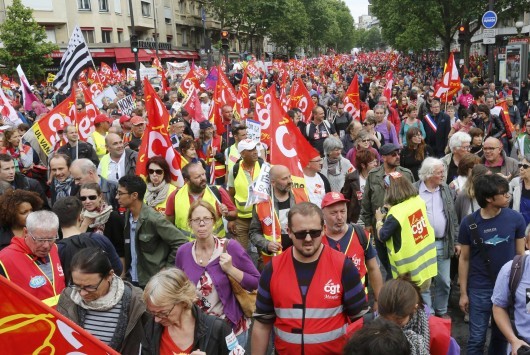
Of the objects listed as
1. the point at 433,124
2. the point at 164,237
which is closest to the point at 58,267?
the point at 164,237

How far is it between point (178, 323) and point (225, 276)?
0.78 meters

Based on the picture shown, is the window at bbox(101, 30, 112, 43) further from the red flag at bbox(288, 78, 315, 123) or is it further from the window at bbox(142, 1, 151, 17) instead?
the red flag at bbox(288, 78, 315, 123)

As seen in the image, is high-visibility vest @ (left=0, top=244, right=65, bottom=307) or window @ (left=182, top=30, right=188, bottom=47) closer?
high-visibility vest @ (left=0, top=244, right=65, bottom=307)

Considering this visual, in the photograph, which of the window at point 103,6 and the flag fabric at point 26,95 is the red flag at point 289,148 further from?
the window at point 103,6

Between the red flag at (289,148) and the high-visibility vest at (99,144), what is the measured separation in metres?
3.66

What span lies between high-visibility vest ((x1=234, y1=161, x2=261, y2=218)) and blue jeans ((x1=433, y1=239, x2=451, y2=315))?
198 centimetres

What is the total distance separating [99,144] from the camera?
857cm

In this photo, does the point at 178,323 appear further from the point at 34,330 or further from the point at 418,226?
the point at 418,226

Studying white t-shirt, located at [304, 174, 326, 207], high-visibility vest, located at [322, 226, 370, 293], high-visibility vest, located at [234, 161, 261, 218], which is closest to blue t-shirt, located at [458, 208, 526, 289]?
high-visibility vest, located at [322, 226, 370, 293]

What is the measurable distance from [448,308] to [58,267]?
12.9 feet

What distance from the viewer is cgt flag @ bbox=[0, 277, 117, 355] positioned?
85.4 inches

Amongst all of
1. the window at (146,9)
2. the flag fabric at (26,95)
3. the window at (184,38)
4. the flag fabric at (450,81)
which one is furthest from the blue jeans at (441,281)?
the window at (184,38)

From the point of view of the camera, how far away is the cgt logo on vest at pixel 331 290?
2928 mm

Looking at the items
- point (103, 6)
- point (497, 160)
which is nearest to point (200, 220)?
point (497, 160)
